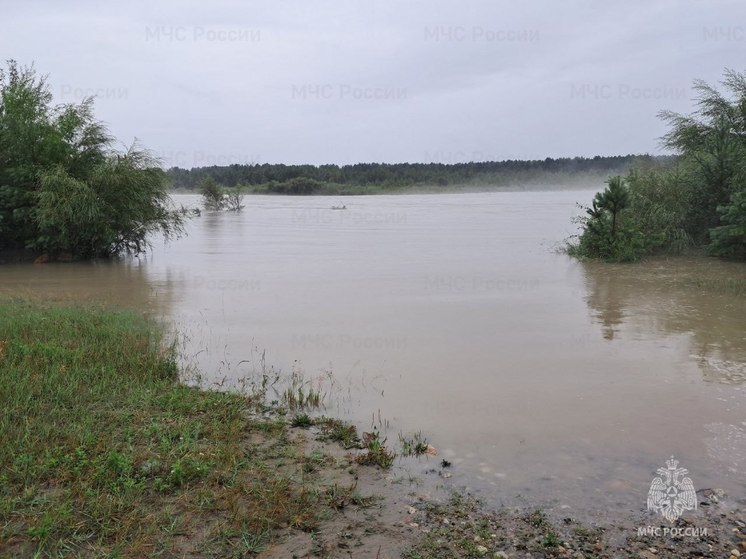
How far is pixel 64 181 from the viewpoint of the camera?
20.9 meters

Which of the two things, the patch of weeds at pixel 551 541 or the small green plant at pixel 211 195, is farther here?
the small green plant at pixel 211 195

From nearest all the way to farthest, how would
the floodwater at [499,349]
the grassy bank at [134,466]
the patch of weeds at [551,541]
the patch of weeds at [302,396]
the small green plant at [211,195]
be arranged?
the grassy bank at [134,466] → the patch of weeds at [551,541] → the floodwater at [499,349] → the patch of weeds at [302,396] → the small green plant at [211,195]

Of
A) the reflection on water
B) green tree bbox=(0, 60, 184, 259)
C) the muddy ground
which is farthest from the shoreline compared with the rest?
green tree bbox=(0, 60, 184, 259)

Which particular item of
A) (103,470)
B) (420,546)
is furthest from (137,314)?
(420,546)

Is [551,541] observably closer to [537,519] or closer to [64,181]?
[537,519]

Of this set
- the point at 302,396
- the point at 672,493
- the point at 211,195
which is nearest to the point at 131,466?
the point at 302,396

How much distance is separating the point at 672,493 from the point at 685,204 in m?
21.9

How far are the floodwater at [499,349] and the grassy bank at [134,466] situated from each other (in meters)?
1.33

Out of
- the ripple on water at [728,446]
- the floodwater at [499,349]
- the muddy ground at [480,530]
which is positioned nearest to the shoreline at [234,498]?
the muddy ground at [480,530]

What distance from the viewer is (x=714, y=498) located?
5.25 meters

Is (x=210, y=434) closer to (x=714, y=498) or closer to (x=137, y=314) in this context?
(x=714, y=498)

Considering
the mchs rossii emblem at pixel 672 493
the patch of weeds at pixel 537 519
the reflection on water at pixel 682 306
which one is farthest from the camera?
the reflection on water at pixel 682 306

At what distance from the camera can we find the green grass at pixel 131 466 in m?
4.32

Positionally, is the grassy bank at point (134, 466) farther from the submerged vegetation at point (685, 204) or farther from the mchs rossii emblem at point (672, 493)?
the submerged vegetation at point (685, 204)
